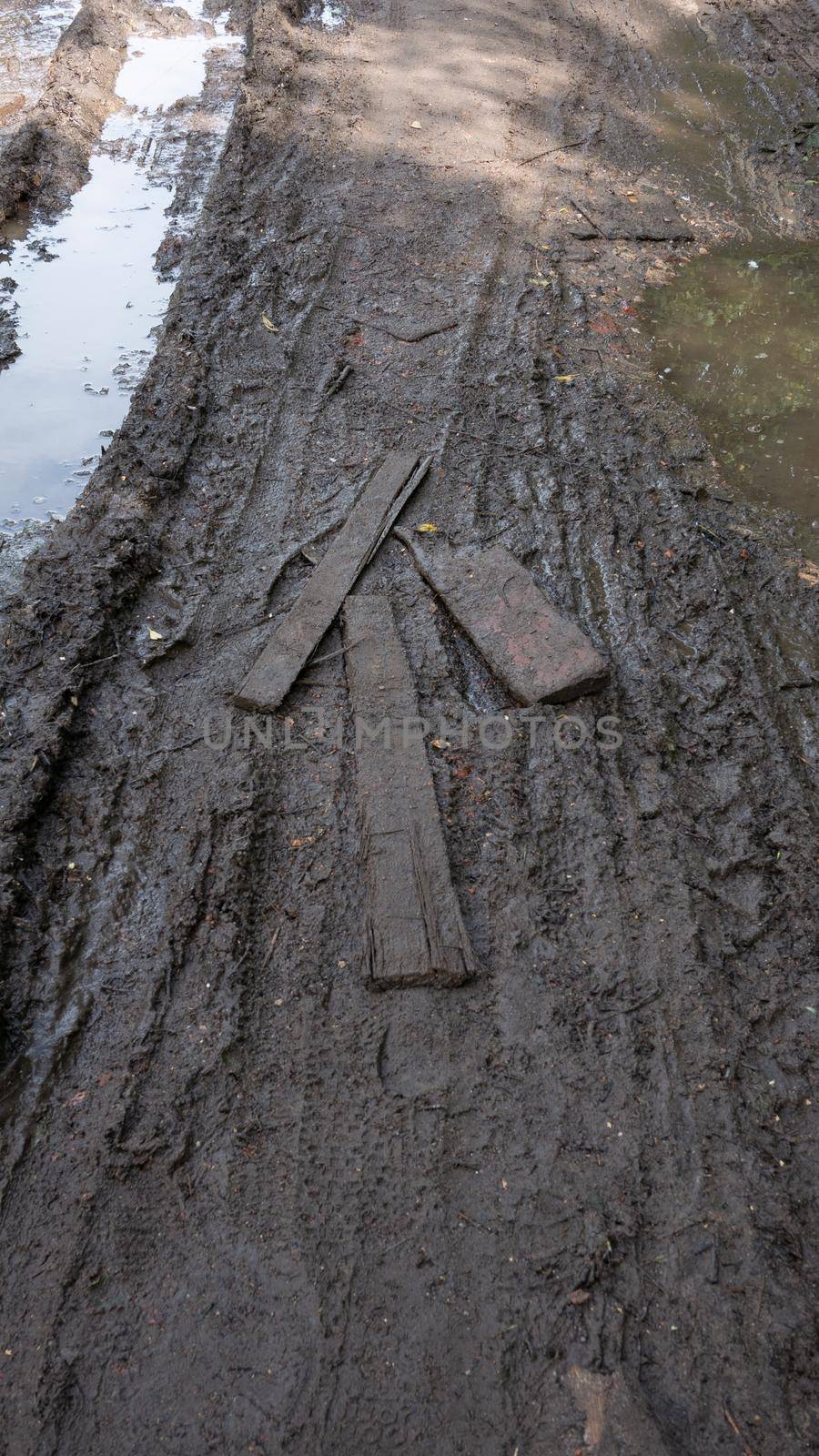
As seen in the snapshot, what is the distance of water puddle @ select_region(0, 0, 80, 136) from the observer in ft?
29.3

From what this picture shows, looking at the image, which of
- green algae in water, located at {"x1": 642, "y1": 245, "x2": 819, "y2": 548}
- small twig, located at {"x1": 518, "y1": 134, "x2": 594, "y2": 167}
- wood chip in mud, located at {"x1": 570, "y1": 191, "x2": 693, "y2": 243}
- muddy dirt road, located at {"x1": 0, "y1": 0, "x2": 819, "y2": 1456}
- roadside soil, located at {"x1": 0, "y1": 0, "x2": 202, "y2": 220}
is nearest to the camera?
muddy dirt road, located at {"x1": 0, "y1": 0, "x2": 819, "y2": 1456}

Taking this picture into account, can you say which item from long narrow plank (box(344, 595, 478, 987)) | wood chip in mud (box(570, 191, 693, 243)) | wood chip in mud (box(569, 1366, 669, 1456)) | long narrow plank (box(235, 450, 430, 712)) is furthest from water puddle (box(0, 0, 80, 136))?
wood chip in mud (box(569, 1366, 669, 1456))

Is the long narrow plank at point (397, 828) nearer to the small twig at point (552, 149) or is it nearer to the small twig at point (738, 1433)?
the small twig at point (738, 1433)

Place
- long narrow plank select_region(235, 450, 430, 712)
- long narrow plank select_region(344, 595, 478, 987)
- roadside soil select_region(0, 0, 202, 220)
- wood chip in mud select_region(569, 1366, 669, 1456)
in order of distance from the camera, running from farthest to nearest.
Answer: roadside soil select_region(0, 0, 202, 220), long narrow plank select_region(235, 450, 430, 712), long narrow plank select_region(344, 595, 478, 987), wood chip in mud select_region(569, 1366, 669, 1456)

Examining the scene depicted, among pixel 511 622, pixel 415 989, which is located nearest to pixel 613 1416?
pixel 415 989

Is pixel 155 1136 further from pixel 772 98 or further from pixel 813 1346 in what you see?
pixel 772 98

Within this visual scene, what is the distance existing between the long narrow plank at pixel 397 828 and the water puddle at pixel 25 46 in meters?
7.37

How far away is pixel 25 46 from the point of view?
990 centimetres

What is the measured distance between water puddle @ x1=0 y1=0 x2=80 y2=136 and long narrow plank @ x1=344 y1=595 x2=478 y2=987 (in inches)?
290

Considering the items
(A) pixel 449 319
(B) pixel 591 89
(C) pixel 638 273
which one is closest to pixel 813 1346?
(A) pixel 449 319

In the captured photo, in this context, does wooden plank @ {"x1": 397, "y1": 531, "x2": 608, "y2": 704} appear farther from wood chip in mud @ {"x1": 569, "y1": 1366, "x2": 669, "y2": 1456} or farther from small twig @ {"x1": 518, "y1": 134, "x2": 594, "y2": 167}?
small twig @ {"x1": 518, "y1": 134, "x2": 594, "y2": 167}

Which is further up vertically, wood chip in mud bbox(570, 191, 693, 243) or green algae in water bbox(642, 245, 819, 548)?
wood chip in mud bbox(570, 191, 693, 243)

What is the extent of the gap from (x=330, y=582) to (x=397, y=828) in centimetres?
152

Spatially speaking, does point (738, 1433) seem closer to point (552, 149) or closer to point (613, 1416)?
point (613, 1416)
